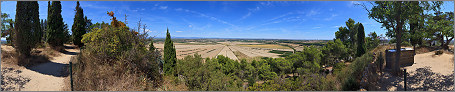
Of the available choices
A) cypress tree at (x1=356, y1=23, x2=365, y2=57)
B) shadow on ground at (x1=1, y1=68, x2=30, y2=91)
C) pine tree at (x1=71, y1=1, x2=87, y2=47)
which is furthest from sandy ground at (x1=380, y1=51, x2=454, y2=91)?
pine tree at (x1=71, y1=1, x2=87, y2=47)

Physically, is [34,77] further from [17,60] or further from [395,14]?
[395,14]

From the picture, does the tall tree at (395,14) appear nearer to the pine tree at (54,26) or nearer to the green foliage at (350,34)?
the green foliage at (350,34)

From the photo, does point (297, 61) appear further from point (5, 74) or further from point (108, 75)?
point (5, 74)

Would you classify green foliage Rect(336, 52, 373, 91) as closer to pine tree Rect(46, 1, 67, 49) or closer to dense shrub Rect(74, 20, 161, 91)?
dense shrub Rect(74, 20, 161, 91)

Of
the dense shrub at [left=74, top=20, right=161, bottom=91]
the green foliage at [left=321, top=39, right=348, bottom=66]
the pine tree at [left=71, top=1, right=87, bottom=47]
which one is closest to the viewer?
the dense shrub at [left=74, top=20, right=161, bottom=91]

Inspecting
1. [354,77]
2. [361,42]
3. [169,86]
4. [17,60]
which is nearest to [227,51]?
[361,42]

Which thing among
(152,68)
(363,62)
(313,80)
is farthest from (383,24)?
(152,68)

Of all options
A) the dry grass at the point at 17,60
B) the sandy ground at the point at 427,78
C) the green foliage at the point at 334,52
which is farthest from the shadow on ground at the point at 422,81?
the dry grass at the point at 17,60
